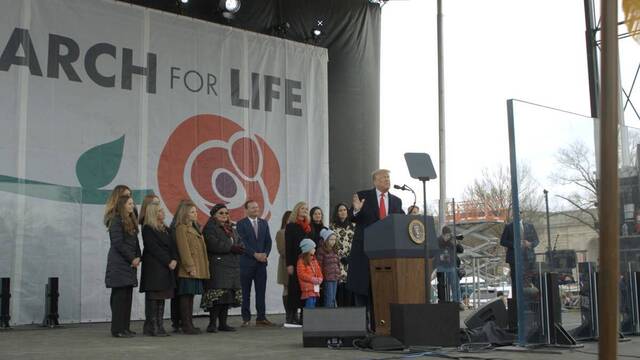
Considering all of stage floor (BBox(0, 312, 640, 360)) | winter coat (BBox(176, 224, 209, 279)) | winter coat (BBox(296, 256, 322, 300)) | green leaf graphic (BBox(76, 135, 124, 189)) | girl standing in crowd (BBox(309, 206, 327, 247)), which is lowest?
stage floor (BBox(0, 312, 640, 360))

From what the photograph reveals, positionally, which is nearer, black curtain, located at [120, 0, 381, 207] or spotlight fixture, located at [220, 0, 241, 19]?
spotlight fixture, located at [220, 0, 241, 19]

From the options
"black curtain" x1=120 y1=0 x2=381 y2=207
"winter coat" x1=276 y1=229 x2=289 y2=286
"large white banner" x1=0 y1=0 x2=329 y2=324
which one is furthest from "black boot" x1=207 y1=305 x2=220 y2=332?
"black curtain" x1=120 y1=0 x2=381 y2=207

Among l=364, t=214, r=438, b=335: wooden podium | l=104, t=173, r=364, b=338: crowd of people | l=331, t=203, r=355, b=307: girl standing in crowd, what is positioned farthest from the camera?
l=331, t=203, r=355, b=307: girl standing in crowd

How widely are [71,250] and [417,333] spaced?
17.6ft

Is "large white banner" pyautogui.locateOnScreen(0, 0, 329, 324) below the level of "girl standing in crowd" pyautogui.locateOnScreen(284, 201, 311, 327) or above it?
above

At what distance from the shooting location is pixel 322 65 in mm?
12328

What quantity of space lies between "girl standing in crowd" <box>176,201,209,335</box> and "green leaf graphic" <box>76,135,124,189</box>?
8.94 ft

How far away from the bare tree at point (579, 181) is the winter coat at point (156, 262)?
12.3 ft

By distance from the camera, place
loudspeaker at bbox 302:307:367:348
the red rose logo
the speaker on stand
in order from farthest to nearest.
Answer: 1. the red rose logo
2. the speaker on stand
3. loudspeaker at bbox 302:307:367:348

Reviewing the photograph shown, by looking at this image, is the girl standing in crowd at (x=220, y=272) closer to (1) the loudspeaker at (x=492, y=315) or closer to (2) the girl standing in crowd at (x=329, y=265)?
(2) the girl standing in crowd at (x=329, y=265)

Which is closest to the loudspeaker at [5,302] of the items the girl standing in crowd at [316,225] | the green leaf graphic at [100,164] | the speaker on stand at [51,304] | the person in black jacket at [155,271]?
the speaker on stand at [51,304]

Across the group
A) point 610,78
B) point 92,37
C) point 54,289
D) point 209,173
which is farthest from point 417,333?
point 92,37

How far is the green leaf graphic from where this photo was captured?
31.2 ft

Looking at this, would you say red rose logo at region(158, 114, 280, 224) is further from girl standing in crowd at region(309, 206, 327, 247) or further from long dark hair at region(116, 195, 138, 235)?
long dark hair at region(116, 195, 138, 235)
